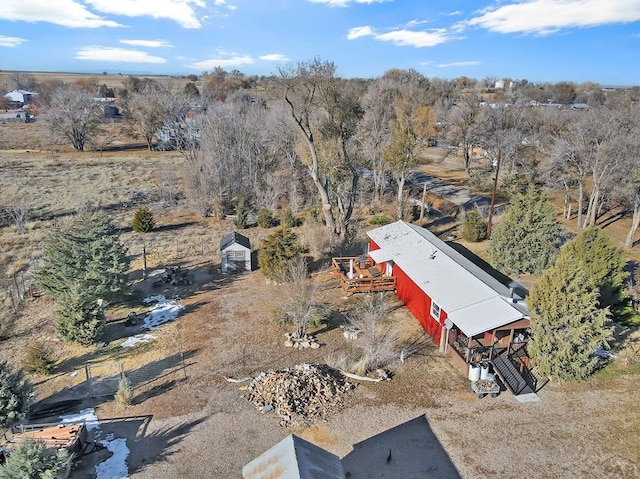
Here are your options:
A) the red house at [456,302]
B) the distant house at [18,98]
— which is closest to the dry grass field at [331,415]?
the red house at [456,302]

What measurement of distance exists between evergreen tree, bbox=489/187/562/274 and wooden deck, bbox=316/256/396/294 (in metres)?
5.66

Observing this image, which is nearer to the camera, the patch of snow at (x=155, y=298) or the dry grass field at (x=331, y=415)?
the dry grass field at (x=331, y=415)

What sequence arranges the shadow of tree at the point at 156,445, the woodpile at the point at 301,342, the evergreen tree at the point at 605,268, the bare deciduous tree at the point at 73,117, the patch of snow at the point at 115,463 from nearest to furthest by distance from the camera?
the patch of snow at the point at 115,463 → the shadow of tree at the point at 156,445 → the woodpile at the point at 301,342 → the evergreen tree at the point at 605,268 → the bare deciduous tree at the point at 73,117

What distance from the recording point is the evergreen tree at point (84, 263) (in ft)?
59.8

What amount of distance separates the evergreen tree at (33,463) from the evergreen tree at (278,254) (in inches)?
487

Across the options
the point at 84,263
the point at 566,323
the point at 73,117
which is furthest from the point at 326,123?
the point at 73,117

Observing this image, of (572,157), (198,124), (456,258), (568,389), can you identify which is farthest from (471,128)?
(568,389)

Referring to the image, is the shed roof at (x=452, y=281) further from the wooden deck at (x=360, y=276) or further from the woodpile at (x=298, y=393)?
the woodpile at (x=298, y=393)

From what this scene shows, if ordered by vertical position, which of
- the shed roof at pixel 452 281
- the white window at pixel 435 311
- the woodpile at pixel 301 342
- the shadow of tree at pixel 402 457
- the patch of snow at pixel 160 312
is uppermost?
the shed roof at pixel 452 281

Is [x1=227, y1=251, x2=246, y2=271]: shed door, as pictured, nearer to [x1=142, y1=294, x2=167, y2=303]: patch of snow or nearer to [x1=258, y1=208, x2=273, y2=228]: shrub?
[x1=142, y1=294, x2=167, y2=303]: patch of snow

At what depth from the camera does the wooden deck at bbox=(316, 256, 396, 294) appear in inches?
→ 816

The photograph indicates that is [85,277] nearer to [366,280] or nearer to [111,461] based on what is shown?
[111,461]

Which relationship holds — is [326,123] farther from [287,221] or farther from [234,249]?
[234,249]

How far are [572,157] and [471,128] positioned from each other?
16222 millimetres
